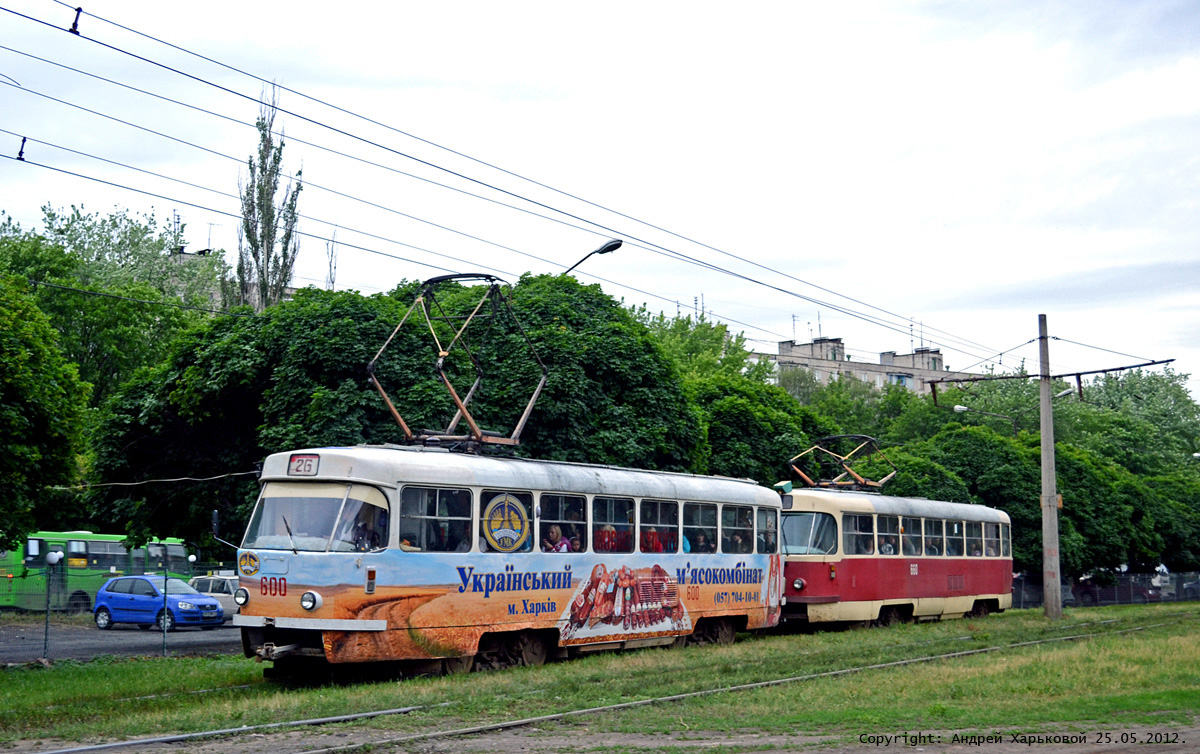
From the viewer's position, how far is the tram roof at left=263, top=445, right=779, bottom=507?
15539 mm

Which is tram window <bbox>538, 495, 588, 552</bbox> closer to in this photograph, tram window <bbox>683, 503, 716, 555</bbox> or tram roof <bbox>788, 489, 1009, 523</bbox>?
tram window <bbox>683, 503, 716, 555</bbox>

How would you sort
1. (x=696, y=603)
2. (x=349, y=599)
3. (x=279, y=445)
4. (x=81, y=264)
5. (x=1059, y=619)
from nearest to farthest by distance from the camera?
(x=349, y=599)
(x=696, y=603)
(x=279, y=445)
(x=1059, y=619)
(x=81, y=264)

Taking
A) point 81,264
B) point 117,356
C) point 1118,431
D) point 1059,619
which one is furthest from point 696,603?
point 1118,431

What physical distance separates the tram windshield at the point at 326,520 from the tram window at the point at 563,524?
3125mm

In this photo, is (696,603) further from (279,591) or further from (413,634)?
(279,591)

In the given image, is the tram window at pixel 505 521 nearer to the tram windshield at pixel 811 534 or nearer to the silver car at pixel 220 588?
the tram windshield at pixel 811 534

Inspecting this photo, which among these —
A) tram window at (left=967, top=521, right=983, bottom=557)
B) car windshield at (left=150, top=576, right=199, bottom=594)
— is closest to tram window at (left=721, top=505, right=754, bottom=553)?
tram window at (left=967, top=521, right=983, bottom=557)

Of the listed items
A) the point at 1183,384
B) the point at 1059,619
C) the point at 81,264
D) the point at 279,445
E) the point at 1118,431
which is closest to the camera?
the point at 279,445

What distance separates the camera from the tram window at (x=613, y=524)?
19.2 m

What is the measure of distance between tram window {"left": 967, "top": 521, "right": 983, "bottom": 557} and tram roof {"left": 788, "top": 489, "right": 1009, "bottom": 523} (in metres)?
0.17

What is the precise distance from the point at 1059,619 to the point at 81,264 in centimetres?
4089

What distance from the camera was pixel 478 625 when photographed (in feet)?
55.3

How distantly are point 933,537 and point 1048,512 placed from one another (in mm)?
4187

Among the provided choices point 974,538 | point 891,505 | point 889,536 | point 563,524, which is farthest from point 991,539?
point 563,524
